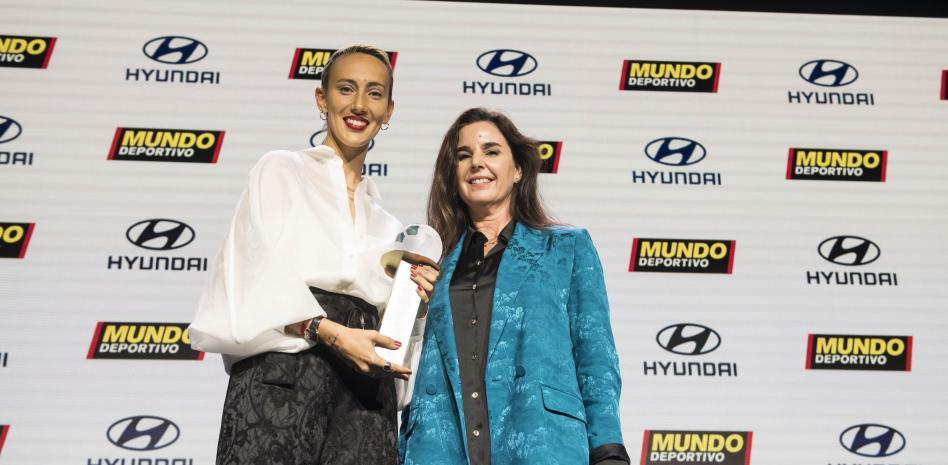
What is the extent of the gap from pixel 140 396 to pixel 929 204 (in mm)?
3432

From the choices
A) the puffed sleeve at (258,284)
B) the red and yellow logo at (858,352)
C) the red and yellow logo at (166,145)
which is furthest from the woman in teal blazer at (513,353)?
the red and yellow logo at (858,352)

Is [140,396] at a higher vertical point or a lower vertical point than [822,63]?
lower

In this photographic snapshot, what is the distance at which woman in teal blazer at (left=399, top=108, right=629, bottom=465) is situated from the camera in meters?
1.96

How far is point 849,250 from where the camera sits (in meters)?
3.79

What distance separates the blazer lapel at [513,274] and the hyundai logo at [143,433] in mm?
1901

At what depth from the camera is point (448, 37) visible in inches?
153

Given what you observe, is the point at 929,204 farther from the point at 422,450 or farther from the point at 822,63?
the point at 422,450

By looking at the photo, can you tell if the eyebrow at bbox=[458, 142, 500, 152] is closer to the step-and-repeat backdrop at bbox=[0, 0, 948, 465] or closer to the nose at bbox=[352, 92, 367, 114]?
the nose at bbox=[352, 92, 367, 114]

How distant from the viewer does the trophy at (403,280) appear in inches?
69.8

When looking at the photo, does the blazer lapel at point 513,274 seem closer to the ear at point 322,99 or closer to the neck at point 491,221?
the neck at point 491,221

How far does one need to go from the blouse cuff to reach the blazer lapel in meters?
0.32

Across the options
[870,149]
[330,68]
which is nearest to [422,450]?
[330,68]

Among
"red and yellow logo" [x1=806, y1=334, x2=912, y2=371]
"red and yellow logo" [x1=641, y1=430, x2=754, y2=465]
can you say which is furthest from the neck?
"red and yellow logo" [x1=806, y1=334, x2=912, y2=371]

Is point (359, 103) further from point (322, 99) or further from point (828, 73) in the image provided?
point (828, 73)
